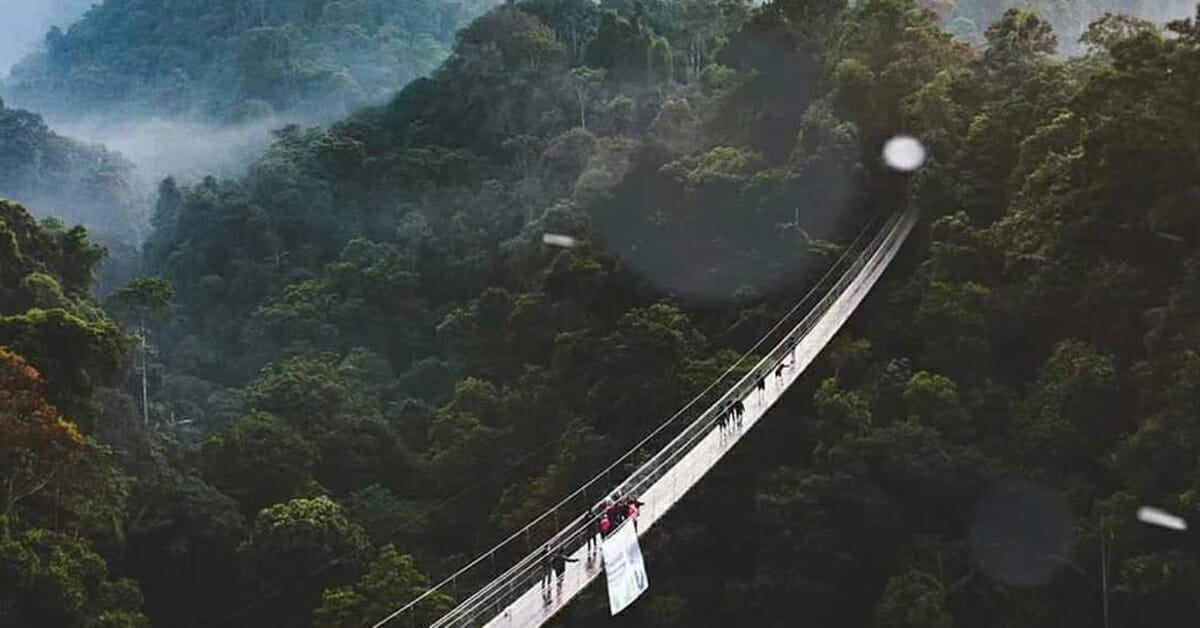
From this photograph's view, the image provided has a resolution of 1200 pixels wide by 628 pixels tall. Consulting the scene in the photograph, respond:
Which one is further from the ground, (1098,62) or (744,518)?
(1098,62)

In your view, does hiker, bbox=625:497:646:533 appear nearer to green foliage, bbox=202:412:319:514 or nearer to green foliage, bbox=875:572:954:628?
green foliage, bbox=875:572:954:628

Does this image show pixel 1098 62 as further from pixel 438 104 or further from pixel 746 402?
pixel 438 104

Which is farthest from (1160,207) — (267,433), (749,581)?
(267,433)

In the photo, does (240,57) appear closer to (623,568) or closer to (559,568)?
(559,568)

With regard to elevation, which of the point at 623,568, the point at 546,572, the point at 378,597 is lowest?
the point at 378,597

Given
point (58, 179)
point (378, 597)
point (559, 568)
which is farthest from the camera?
point (58, 179)

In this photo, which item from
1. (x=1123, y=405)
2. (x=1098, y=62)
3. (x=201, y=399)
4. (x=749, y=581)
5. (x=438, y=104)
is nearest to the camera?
(x=1123, y=405)

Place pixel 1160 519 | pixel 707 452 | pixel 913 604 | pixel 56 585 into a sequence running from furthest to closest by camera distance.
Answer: pixel 707 452
pixel 56 585
pixel 913 604
pixel 1160 519

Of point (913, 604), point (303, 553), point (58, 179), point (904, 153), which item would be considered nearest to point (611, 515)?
point (913, 604)
